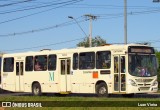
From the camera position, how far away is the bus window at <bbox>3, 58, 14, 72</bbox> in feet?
120

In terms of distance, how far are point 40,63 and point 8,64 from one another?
366 cm

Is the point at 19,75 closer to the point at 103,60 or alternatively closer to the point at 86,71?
the point at 86,71

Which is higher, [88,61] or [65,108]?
[88,61]

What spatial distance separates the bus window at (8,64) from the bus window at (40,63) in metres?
2.60

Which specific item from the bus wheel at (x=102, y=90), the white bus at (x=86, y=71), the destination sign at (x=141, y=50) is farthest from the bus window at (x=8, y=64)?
the destination sign at (x=141, y=50)

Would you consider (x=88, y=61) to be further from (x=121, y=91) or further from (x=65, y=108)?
(x=65, y=108)

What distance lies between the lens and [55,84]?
1299 inches

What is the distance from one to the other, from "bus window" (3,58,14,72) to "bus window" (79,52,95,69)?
7057mm

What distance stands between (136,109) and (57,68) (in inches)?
561

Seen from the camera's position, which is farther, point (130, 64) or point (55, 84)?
point (55, 84)

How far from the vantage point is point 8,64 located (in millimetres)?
36875

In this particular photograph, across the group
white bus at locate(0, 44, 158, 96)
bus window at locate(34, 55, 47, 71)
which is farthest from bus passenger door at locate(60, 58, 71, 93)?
bus window at locate(34, 55, 47, 71)

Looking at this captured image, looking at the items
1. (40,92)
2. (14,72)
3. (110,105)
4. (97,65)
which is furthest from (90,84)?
(110,105)

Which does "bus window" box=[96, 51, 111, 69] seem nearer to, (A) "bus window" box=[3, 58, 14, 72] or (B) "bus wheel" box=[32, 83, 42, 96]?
(B) "bus wheel" box=[32, 83, 42, 96]
